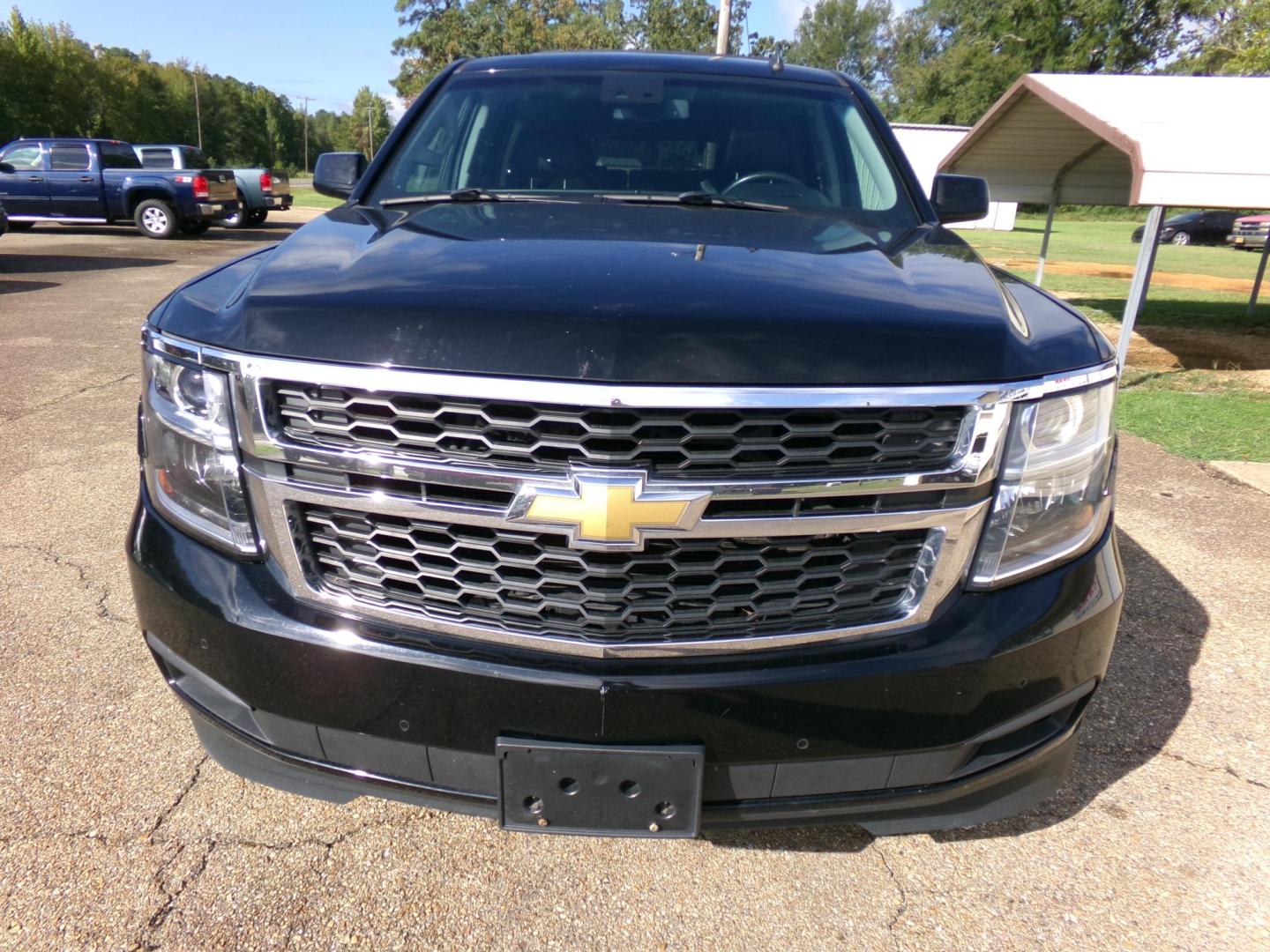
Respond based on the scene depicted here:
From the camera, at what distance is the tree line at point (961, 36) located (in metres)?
42.6

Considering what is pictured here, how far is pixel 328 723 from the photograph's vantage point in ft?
5.41

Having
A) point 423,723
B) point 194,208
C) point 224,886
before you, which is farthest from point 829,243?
point 194,208

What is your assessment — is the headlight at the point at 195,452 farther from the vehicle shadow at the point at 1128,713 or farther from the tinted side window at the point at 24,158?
the tinted side window at the point at 24,158

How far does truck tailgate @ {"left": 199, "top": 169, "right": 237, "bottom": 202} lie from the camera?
17.0 metres

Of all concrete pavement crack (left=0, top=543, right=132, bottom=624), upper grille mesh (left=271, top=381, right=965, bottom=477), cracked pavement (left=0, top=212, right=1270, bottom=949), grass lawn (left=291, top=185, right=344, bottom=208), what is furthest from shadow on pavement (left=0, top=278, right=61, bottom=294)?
grass lawn (left=291, top=185, right=344, bottom=208)

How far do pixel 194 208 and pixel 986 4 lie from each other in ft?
190

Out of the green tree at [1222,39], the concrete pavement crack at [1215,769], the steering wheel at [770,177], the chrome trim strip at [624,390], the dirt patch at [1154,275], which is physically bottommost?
the dirt patch at [1154,275]

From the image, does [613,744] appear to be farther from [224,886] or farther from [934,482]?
[224,886]

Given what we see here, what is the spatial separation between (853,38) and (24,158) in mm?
84346

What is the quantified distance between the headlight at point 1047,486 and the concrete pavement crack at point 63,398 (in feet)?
18.8

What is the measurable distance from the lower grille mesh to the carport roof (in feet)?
20.4

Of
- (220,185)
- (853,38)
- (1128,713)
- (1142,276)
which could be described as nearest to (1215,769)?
(1128,713)

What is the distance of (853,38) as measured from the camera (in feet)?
281

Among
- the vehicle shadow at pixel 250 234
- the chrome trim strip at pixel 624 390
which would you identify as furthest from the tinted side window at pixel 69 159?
the chrome trim strip at pixel 624 390
